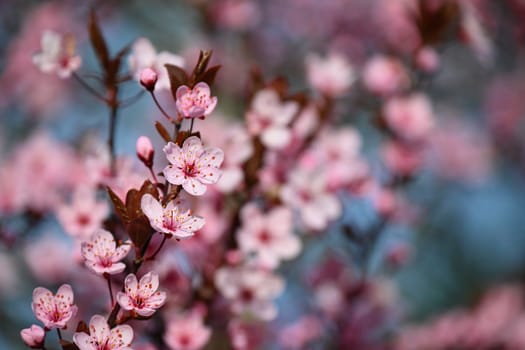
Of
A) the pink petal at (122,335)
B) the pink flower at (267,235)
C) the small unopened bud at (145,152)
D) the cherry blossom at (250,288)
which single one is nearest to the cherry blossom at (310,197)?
the pink flower at (267,235)

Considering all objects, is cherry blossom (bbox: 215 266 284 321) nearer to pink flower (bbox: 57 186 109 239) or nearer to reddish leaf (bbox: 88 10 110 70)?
pink flower (bbox: 57 186 109 239)

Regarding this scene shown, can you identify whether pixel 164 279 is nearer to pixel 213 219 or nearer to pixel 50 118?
pixel 213 219

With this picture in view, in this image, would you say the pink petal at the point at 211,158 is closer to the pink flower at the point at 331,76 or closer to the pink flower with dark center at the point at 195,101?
the pink flower with dark center at the point at 195,101

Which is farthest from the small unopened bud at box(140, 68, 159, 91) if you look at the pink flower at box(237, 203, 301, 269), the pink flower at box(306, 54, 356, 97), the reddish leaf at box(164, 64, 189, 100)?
the pink flower at box(306, 54, 356, 97)

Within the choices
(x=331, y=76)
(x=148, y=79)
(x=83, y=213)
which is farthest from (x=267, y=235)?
(x=331, y=76)

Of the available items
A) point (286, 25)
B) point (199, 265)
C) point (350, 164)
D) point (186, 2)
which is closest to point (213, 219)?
point (199, 265)

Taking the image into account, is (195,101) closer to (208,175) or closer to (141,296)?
(208,175)
